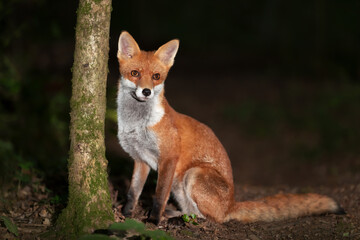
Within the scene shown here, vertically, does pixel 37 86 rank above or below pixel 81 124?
below

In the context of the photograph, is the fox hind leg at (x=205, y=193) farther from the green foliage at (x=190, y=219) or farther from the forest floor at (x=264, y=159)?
the green foliage at (x=190, y=219)

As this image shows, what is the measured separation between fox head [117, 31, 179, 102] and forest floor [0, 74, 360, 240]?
1.03m

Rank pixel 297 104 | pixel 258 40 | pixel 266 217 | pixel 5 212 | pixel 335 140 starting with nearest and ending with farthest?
pixel 5 212 < pixel 266 217 < pixel 335 140 < pixel 297 104 < pixel 258 40

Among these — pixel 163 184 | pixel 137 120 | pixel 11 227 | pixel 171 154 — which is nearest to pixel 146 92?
pixel 137 120

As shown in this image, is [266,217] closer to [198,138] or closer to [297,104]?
[198,138]

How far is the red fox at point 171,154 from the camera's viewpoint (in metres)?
5.03

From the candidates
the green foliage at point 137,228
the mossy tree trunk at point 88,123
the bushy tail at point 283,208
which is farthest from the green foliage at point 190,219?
the green foliage at point 137,228

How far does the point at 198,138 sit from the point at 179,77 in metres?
14.8

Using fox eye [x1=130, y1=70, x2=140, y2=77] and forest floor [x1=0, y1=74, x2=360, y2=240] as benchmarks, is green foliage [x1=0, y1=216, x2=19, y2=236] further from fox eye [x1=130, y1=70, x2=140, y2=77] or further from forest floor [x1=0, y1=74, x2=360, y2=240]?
fox eye [x1=130, y1=70, x2=140, y2=77]

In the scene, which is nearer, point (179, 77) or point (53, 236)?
point (53, 236)

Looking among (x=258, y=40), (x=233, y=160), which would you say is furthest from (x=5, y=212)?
(x=258, y=40)

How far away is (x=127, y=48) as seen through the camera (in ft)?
16.8

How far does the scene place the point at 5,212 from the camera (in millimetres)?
4996

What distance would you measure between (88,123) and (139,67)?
3.67 ft
